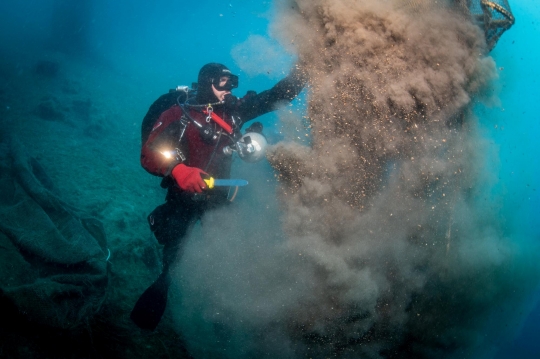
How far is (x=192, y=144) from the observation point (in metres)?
4.25

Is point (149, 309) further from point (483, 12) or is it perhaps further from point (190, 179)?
point (483, 12)

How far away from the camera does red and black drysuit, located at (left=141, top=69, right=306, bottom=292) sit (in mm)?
4017

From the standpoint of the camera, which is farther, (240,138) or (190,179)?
(240,138)

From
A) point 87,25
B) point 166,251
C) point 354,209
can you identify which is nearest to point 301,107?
point 354,209

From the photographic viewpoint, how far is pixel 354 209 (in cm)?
316

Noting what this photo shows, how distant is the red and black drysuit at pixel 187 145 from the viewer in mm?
4017

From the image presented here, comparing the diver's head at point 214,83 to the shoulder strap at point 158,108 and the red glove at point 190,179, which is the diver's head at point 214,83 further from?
the red glove at point 190,179

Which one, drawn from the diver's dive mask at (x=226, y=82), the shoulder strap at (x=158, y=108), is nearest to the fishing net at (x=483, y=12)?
the diver's dive mask at (x=226, y=82)

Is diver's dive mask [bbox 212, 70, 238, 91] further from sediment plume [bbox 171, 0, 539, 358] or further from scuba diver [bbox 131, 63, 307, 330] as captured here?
sediment plume [bbox 171, 0, 539, 358]

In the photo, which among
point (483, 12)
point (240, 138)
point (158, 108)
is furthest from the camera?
point (158, 108)

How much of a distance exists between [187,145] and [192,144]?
0.09 m

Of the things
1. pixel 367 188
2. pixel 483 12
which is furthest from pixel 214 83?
pixel 483 12

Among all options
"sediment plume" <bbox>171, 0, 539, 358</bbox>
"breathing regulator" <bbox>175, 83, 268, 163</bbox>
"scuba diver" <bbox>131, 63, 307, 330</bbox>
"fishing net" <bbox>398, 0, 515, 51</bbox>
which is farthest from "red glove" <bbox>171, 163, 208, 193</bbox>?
"fishing net" <bbox>398, 0, 515, 51</bbox>

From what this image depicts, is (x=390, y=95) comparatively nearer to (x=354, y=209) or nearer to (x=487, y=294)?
(x=354, y=209)
